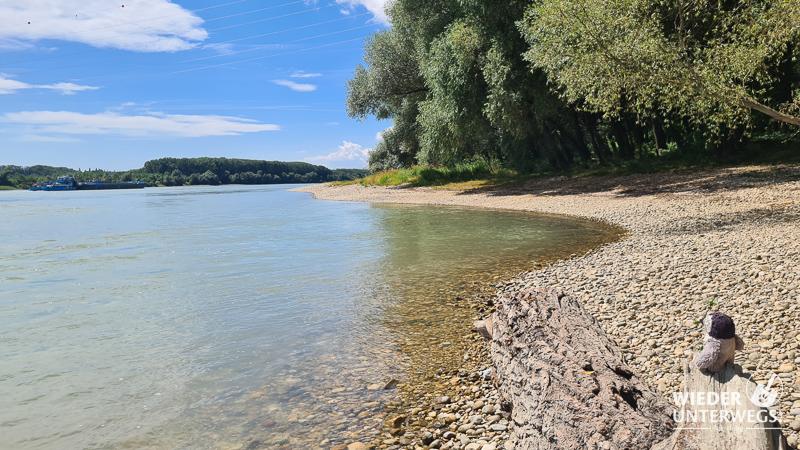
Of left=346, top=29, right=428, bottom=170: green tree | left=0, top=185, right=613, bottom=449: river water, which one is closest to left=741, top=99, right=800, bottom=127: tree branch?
left=0, top=185, right=613, bottom=449: river water

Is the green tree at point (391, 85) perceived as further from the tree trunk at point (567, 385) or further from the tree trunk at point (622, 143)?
the tree trunk at point (567, 385)

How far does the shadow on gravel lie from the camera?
709 inches

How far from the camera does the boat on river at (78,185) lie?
390ft

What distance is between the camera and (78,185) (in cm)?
12619

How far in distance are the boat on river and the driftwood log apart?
14124 centimetres

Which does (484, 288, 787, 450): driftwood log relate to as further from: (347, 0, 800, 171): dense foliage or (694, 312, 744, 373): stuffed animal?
(347, 0, 800, 171): dense foliage

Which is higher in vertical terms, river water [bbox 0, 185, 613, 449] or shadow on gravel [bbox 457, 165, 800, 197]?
shadow on gravel [bbox 457, 165, 800, 197]

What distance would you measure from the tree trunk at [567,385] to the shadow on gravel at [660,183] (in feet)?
55.2

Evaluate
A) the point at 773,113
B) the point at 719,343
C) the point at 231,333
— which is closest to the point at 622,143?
the point at 773,113

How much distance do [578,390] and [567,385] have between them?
0.32 feet

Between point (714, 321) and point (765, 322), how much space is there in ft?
12.0

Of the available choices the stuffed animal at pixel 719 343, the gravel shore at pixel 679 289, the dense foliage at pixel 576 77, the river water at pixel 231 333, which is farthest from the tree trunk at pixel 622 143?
the stuffed animal at pixel 719 343

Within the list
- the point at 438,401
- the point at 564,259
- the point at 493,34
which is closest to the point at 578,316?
the point at 438,401

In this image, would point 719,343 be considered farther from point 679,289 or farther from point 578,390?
point 679,289
